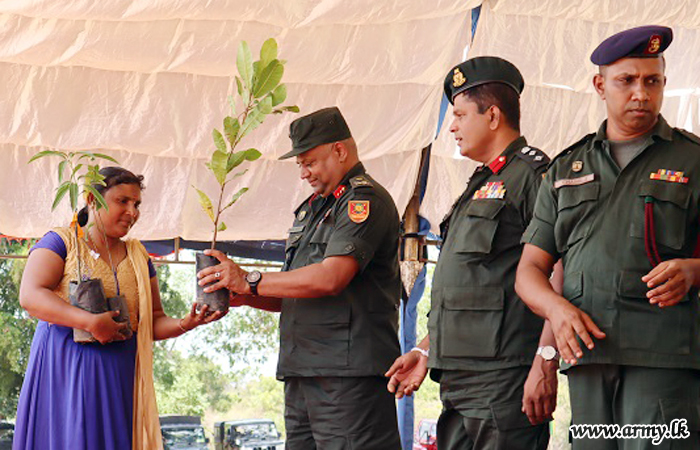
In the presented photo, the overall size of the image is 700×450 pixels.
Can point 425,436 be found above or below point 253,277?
below

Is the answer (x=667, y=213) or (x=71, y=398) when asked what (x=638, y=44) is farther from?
(x=71, y=398)

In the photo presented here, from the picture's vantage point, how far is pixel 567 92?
21.6 ft

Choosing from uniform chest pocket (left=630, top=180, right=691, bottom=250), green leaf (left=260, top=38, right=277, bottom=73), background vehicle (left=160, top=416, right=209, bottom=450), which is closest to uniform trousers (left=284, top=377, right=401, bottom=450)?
green leaf (left=260, top=38, right=277, bottom=73)

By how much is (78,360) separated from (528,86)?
3.75m

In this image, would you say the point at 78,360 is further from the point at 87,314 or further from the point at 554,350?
the point at 554,350

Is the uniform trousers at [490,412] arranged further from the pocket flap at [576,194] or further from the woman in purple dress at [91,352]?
the woman in purple dress at [91,352]

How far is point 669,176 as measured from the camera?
7.59 feet

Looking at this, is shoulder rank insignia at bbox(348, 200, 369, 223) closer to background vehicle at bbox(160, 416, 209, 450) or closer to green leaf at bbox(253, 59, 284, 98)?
green leaf at bbox(253, 59, 284, 98)

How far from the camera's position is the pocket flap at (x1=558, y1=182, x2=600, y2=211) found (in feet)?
7.89

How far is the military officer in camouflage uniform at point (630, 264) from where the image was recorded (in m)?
2.18

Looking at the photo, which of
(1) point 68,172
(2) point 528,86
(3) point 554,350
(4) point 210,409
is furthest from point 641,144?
(4) point 210,409

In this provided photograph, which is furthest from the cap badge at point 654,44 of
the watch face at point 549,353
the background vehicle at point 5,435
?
the background vehicle at point 5,435

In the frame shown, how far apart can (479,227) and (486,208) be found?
66 mm

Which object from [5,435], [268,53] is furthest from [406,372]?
[5,435]
